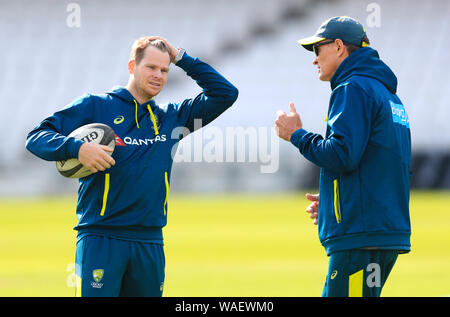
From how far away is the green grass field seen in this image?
925 centimetres

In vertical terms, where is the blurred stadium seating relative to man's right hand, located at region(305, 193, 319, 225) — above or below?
above

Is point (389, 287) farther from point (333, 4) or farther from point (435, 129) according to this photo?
point (333, 4)

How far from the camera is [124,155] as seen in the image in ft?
13.8

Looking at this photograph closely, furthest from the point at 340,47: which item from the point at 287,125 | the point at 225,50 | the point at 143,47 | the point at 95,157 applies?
the point at 225,50

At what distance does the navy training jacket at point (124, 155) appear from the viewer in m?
4.07

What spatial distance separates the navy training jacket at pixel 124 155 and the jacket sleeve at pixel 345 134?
3.37 feet

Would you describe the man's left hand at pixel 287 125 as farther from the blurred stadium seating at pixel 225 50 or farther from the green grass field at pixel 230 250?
the blurred stadium seating at pixel 225 50

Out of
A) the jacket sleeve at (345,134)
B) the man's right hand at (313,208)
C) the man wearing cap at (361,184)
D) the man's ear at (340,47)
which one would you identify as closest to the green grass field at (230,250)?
the man's right hand at (313,208)

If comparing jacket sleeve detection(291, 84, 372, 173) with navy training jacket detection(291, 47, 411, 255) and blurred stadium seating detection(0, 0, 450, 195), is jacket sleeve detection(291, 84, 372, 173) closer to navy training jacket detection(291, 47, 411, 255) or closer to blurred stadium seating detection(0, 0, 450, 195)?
navy training jacket detection(291, 47, 411, 255)

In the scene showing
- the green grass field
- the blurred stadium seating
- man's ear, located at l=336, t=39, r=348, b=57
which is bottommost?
the green grass field

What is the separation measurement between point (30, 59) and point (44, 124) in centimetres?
3155

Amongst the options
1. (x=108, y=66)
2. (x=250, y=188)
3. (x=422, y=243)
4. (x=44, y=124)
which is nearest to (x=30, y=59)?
(x=108, y=66)

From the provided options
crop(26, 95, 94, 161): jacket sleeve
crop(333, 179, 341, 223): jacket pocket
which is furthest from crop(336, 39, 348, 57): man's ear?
crop(26, 95, 94, 161): jacket sleeve

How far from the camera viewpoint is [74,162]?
13.3 feet
